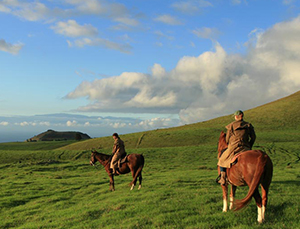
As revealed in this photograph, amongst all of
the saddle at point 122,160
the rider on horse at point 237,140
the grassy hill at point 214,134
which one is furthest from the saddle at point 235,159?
the grassy hill at point 214,134

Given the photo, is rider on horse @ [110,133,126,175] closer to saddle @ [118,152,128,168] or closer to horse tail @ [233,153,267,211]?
saddle @ [118,152,128,168]

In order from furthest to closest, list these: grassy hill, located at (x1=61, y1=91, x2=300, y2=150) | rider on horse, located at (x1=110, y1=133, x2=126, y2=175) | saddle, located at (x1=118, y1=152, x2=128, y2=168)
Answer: grassy hill, located at (x1=61, y1=91, x2=300, y2=150) → rider on horse, located at (x1=110, y1=133, x2=126, y2=175) → saddle, located at (x1=118, y1=152, x2=128, y2=168)

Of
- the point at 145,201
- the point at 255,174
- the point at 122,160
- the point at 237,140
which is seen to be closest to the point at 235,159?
the point at 237,140

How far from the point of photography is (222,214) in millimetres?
10555

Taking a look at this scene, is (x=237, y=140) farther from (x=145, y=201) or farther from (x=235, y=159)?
(x=145, y=201)

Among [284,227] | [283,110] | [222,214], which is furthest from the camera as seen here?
[283,110]

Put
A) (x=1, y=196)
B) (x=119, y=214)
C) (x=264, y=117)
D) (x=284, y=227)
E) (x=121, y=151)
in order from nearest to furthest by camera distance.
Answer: (x=284, y=227) < (x=119, y=214) < (x=121, y=151) < (x=1, y=196) < (x=264, y=117)

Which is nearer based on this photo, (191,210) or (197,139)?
(191,210)

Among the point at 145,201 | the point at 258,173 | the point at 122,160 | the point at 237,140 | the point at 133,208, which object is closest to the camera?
the point at 258,173

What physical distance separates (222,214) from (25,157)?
176 feet

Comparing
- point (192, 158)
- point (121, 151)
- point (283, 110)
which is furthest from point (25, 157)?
point (283, 110)

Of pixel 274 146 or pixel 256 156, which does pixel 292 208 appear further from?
pixel 274 146

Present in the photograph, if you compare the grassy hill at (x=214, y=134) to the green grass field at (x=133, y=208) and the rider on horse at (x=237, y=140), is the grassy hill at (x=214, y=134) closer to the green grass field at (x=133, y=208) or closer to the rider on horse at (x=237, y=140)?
the green grass field at (x=133, y=208)

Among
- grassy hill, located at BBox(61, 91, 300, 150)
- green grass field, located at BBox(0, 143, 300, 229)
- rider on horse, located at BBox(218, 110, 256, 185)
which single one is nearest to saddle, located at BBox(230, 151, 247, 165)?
rider on horse, located at BBox(218, 110, 256, 185)
